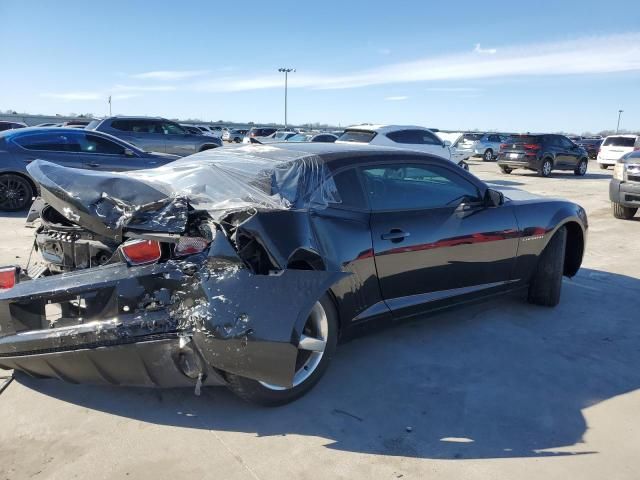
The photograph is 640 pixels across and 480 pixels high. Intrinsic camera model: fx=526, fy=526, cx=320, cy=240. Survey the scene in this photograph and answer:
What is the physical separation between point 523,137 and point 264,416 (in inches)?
773

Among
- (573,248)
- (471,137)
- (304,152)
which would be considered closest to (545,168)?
(471,137)

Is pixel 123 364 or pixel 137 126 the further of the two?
pixel 137 126

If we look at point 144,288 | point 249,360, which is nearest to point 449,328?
point 249,360

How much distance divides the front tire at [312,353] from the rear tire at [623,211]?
8.78m

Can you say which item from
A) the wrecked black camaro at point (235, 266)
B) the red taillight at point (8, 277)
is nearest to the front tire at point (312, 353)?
the wrecked black camaro at point (235, 266)

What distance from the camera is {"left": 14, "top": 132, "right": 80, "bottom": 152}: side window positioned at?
9.20 meters

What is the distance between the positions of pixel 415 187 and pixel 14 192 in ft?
25.8

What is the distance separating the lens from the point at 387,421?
9.94 feet

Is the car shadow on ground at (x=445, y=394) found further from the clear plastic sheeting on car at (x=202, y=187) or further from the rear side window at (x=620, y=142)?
the rear side window at (x=620, y=142)

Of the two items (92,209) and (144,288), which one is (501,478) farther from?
(92,209)

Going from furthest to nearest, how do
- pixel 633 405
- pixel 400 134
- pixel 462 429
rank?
pixel 400 134, pixel 633 405, pixel 462 429

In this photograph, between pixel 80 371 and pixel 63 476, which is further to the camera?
pixel 80 371

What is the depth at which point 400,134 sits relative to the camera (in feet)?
47.9

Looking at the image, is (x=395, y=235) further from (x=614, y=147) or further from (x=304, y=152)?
(x=614, y=147)
